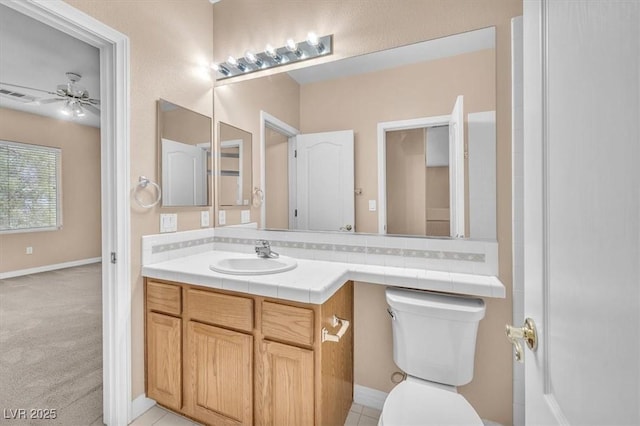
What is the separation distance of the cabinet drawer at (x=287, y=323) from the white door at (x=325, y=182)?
665mm

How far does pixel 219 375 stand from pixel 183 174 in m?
1.25

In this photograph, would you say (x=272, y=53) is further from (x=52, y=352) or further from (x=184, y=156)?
(x=52, y=352)

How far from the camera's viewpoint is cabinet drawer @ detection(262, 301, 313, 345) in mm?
1268

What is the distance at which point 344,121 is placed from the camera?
1804 millimetres

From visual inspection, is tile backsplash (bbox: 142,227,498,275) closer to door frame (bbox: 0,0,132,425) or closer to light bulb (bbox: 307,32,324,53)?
door frame (bbox: 0,0,132,425)

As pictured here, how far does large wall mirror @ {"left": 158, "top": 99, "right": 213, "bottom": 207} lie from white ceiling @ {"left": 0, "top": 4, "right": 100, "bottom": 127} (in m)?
1.35

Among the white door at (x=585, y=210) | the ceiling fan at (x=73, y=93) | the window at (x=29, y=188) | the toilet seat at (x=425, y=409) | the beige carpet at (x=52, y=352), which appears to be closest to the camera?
the white door at (x=585, y=210)

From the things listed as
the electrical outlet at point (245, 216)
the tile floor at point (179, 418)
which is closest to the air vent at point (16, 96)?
the electrical outlet at point (245, 216)

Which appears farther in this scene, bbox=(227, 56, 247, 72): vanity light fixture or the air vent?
the air vent

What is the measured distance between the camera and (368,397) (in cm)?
176

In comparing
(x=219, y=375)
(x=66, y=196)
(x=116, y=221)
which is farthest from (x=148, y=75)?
(x=66, y=196)

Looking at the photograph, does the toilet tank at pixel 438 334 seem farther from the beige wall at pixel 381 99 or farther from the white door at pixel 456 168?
the beige wall at pixel 381 99

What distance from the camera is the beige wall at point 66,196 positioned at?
456 centimetres

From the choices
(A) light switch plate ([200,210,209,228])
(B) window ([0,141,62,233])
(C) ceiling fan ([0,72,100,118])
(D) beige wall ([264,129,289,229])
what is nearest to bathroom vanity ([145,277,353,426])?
(A) light switch plate ([200,210,209,228])
